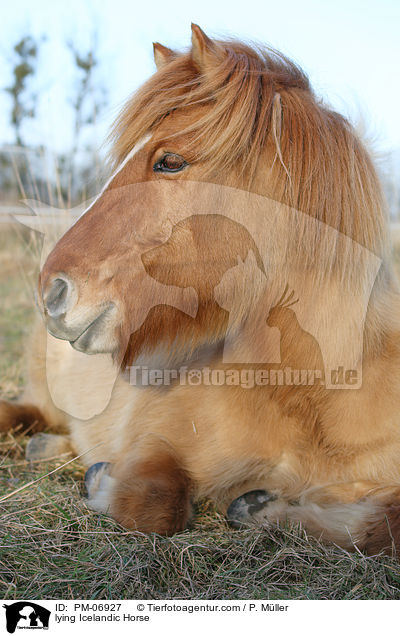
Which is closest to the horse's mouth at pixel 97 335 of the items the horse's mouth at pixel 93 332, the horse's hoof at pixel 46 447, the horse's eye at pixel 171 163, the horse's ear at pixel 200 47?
the horse's mouth at pixel 93 332

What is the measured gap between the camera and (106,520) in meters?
1.82

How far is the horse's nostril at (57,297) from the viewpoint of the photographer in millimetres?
1508

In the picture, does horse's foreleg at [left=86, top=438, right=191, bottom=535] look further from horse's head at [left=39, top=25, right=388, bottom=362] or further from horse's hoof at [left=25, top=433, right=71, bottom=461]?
horse's hoof at [left=25, top=433, right=71, bottom=461]

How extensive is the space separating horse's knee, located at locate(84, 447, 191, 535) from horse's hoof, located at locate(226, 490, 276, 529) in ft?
0.54

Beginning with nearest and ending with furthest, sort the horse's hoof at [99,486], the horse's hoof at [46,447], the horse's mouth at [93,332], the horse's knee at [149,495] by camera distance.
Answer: the horse's mouth at [93,332] < the horse's knee at [149,495] < the horse's hoof at [99,486] < the horse's hoof at [46,447]

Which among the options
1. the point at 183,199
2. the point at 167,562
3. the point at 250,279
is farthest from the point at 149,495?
the point at 183,199

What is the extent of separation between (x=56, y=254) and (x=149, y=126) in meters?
0.51

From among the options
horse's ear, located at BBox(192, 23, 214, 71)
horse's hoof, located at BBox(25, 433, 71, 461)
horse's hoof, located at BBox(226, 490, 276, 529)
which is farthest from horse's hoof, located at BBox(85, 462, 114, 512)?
horse's ear, located at BBox(192, 23, 214, 71)

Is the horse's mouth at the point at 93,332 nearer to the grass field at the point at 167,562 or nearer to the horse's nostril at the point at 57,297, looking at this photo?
the horse's nostril at the point at 57,297

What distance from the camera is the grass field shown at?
1438 millimetres

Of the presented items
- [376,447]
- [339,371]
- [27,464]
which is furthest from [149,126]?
[27,464]
